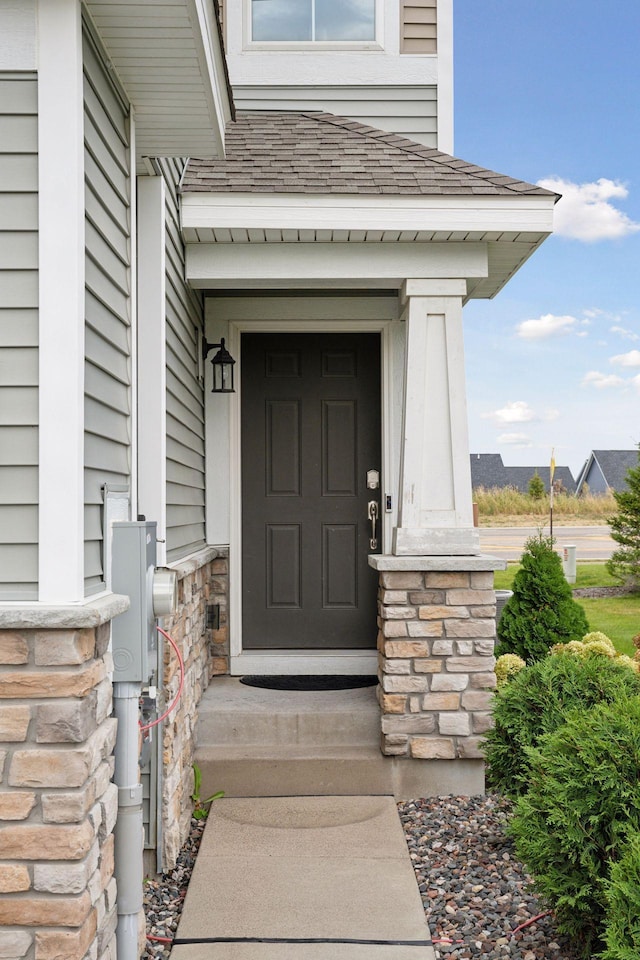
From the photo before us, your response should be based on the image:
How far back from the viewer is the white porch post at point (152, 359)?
3.60 m

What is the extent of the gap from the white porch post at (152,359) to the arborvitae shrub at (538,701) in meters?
1.58

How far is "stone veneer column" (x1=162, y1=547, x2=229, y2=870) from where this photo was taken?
3.60 m

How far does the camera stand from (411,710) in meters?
4.45

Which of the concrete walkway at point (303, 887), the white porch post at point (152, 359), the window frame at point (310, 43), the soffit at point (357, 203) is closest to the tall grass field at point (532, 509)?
the window frame at point (310, 43)

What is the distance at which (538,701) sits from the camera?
3707 mm

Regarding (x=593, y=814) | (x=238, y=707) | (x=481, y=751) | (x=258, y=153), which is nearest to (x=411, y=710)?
(x=481, y=751)

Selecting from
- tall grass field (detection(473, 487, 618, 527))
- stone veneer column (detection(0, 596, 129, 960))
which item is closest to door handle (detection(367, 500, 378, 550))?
stone veneer column (detection(0, 596, 129, 960))

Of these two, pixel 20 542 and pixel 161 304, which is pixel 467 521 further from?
pixel 20 542

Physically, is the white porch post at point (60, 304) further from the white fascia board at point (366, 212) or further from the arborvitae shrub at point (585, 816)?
the white fascia board at point (366, 212)

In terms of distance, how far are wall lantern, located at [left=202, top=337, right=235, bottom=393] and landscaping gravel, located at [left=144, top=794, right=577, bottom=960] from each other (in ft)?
7.86

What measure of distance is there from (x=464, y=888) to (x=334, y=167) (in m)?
3.44

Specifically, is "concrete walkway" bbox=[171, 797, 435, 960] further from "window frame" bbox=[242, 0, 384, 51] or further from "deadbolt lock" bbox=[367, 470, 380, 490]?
"window frame" bbox=[242, 0, 384, 51]

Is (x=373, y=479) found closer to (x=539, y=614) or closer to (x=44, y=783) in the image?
(x=539, y=614)

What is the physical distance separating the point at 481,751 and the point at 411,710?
1.25ft
